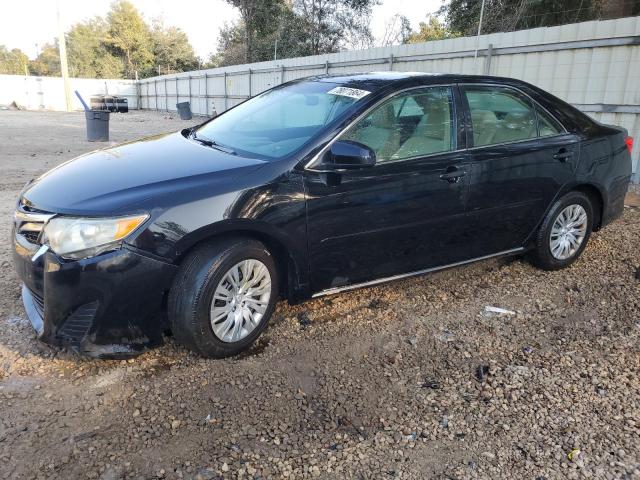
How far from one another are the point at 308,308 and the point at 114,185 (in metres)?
1.61

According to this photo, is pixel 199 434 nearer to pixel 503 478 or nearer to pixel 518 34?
pixel 503 478

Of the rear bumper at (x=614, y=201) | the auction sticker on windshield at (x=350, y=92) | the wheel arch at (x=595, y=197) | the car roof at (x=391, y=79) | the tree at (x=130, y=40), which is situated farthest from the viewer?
the tree at (x=130, y=40)

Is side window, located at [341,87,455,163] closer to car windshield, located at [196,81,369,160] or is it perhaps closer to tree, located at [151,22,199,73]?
car windshield, located at [196,81,369,160]

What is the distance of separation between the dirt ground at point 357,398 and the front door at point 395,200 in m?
0.45

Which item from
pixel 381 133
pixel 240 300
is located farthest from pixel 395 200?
pixel 240 300

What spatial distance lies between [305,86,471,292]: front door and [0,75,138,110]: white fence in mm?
37664

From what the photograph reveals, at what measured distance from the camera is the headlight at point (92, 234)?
8.60 ft

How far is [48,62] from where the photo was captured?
68.7m

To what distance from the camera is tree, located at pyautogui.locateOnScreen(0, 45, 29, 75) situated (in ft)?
223

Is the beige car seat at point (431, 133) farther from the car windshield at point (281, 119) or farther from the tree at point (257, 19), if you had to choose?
the tree at point (257, 19)

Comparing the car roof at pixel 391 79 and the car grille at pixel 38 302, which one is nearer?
the car grille at pixel 38 302

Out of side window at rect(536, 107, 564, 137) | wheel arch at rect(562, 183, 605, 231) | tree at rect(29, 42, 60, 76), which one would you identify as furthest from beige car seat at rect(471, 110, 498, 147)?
tree at rect(29, 42, 60, 76)

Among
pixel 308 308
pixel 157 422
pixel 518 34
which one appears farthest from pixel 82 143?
pixel 157 422

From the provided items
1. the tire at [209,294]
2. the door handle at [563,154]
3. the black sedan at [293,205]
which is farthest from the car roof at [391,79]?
the tire at [209,294]
